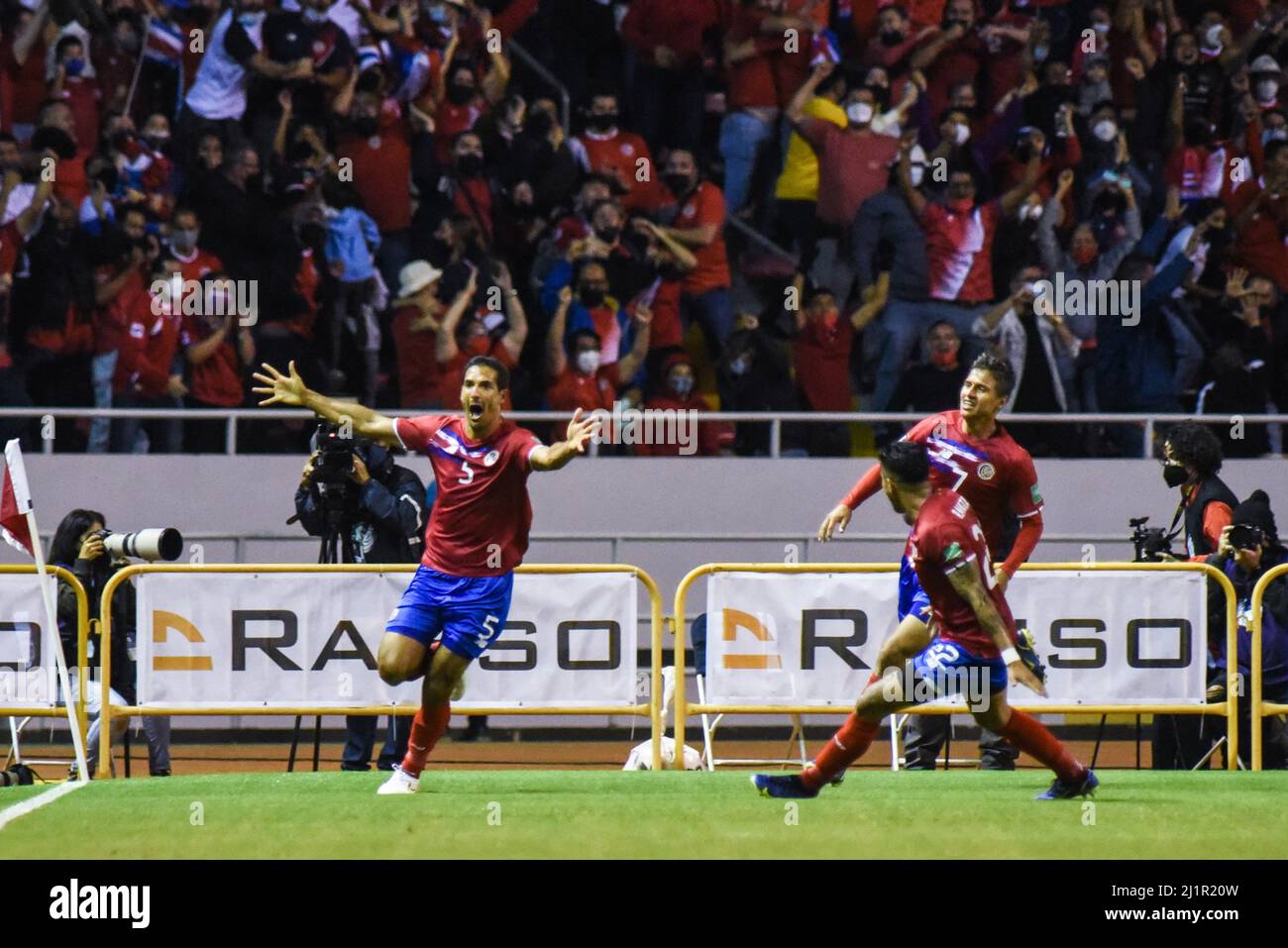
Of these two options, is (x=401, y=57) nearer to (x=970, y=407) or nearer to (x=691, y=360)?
(x=691, y=360)

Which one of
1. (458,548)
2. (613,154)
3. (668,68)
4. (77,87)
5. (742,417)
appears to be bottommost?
(458,548)

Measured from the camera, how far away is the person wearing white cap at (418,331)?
56.6ft

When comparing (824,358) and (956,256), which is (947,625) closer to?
(824,358)

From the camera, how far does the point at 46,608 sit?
40.1ft

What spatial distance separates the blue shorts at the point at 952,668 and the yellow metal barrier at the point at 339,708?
322 centimetres

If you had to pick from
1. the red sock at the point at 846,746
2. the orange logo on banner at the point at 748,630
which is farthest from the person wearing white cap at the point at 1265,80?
the red sock at the point at 846,746

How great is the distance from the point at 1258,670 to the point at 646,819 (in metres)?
4.97

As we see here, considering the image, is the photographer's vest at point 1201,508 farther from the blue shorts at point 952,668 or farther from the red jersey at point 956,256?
the red jersey at point 956,256

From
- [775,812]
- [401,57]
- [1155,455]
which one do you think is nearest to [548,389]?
[401,57]

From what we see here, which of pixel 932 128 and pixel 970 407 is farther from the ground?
pixel 932 128

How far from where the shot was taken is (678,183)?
18219 millimetres

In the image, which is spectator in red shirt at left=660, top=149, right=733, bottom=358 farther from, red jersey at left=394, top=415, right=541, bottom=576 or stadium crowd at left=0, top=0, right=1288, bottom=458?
red jersey at left=394, top=415, right=541, bottom=576

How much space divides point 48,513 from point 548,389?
4.36 meters

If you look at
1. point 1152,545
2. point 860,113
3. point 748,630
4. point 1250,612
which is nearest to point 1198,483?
point 1152,545
